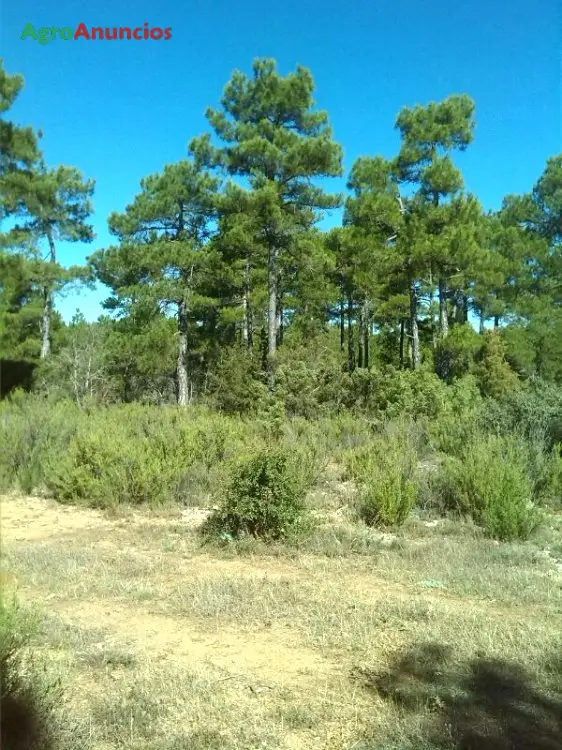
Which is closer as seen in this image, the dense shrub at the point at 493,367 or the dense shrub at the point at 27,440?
the dense shrub at the point at 27,440

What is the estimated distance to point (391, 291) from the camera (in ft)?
98.3

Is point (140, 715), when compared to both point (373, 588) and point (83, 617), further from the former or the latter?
point (373, 588)

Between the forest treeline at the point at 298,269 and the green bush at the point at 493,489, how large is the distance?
8.90 metres

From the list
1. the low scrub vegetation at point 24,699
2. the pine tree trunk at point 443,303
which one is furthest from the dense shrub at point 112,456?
the pine tree trunk at point 443,303

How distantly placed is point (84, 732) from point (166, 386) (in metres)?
29.7

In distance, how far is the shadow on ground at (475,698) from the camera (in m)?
3.18

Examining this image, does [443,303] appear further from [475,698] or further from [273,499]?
[475,698]

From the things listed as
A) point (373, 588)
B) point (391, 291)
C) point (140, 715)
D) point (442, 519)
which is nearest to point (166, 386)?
point (391, 291)

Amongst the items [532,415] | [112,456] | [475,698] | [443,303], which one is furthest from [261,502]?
[443,303]

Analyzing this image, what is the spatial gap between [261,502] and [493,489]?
293 cm

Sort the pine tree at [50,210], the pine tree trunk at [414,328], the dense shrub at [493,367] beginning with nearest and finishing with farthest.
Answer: the pine tree at [50,210] < the dense shrub at [493,367] < the pine tree trunk at [414,328]

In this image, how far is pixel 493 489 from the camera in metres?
8.14

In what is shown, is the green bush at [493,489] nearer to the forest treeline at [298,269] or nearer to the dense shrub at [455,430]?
the dense shrub at [455,430]

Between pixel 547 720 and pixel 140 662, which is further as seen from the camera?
pixel 140 662
